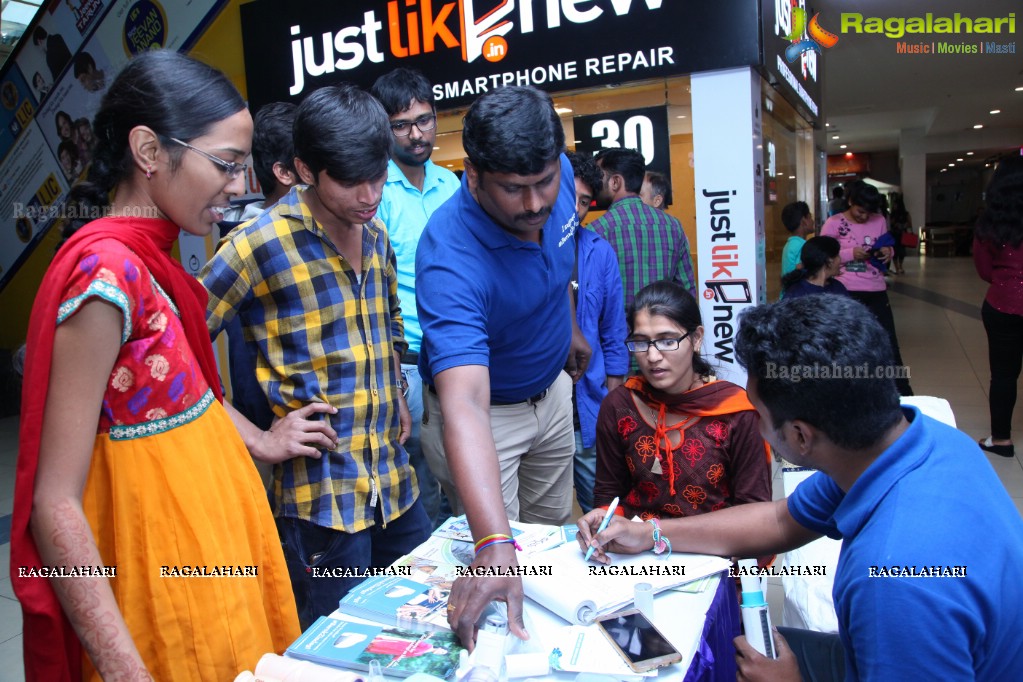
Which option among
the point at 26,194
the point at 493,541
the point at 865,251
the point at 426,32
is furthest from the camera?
the point at 26,194

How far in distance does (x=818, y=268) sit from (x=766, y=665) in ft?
10.9

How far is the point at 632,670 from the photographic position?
3.67 feet

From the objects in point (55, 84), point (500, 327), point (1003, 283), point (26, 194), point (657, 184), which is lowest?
point (1003, 283)

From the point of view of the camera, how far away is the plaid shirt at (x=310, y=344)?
1.62 m

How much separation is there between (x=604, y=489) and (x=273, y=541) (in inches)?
42.0

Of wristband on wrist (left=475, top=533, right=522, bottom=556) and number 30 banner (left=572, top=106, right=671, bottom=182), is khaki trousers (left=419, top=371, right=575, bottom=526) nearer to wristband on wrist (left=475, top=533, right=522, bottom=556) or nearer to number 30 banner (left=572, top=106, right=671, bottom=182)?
wristband on wrist (left=475, top=533, right=522, bottom=556)

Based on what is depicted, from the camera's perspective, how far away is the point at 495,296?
1745 mm

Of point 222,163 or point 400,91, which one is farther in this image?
point 400,91

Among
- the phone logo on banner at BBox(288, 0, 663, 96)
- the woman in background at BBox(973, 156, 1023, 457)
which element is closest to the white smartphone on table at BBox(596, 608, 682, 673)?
the phone logo on banner at BBox(288, 0, 663, 96)

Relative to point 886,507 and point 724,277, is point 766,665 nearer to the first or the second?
point 886,507

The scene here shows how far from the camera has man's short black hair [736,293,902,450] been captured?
1.08m

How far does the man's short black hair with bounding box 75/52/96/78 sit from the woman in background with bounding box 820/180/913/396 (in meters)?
5.85

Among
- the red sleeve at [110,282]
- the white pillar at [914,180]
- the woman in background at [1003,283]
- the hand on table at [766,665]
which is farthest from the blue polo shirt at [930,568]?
the white pillar at [914,180]

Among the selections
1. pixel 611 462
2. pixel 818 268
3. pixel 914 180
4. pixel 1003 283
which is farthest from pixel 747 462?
pixel 914 180
